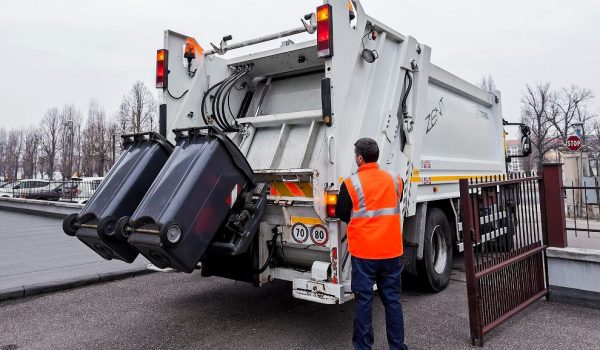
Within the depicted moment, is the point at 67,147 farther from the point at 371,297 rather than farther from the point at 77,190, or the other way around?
the point at 371,297

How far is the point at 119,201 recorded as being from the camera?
3.26 m

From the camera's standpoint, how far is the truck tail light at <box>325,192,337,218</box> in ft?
10.2

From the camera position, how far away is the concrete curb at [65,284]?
475 centimetres

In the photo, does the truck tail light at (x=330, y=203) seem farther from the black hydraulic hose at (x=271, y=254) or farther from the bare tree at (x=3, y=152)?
the bare tree at (x=3, y=152)

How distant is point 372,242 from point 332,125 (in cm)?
96

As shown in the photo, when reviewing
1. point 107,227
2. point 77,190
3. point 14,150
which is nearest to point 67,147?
point 14,150

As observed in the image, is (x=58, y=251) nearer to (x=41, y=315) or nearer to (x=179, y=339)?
(x=41, y=315)

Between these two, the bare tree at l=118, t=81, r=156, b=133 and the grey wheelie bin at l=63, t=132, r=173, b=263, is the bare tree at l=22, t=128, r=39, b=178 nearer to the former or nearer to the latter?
the bare tree at l=118, t=81, r=156, b=133

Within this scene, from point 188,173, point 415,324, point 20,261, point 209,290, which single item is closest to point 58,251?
point 20,261

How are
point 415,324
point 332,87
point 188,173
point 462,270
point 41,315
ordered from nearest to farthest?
1. point 188,173
2. point 332,87
3. point 415,324
4. point 41,315
5. point 462,270

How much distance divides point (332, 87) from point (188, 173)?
49.9 inches

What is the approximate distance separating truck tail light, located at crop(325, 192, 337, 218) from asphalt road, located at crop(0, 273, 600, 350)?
41.1 inches

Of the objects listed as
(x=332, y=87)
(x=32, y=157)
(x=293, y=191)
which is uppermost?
(x=32, y=157)

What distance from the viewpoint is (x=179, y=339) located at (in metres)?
3.39
